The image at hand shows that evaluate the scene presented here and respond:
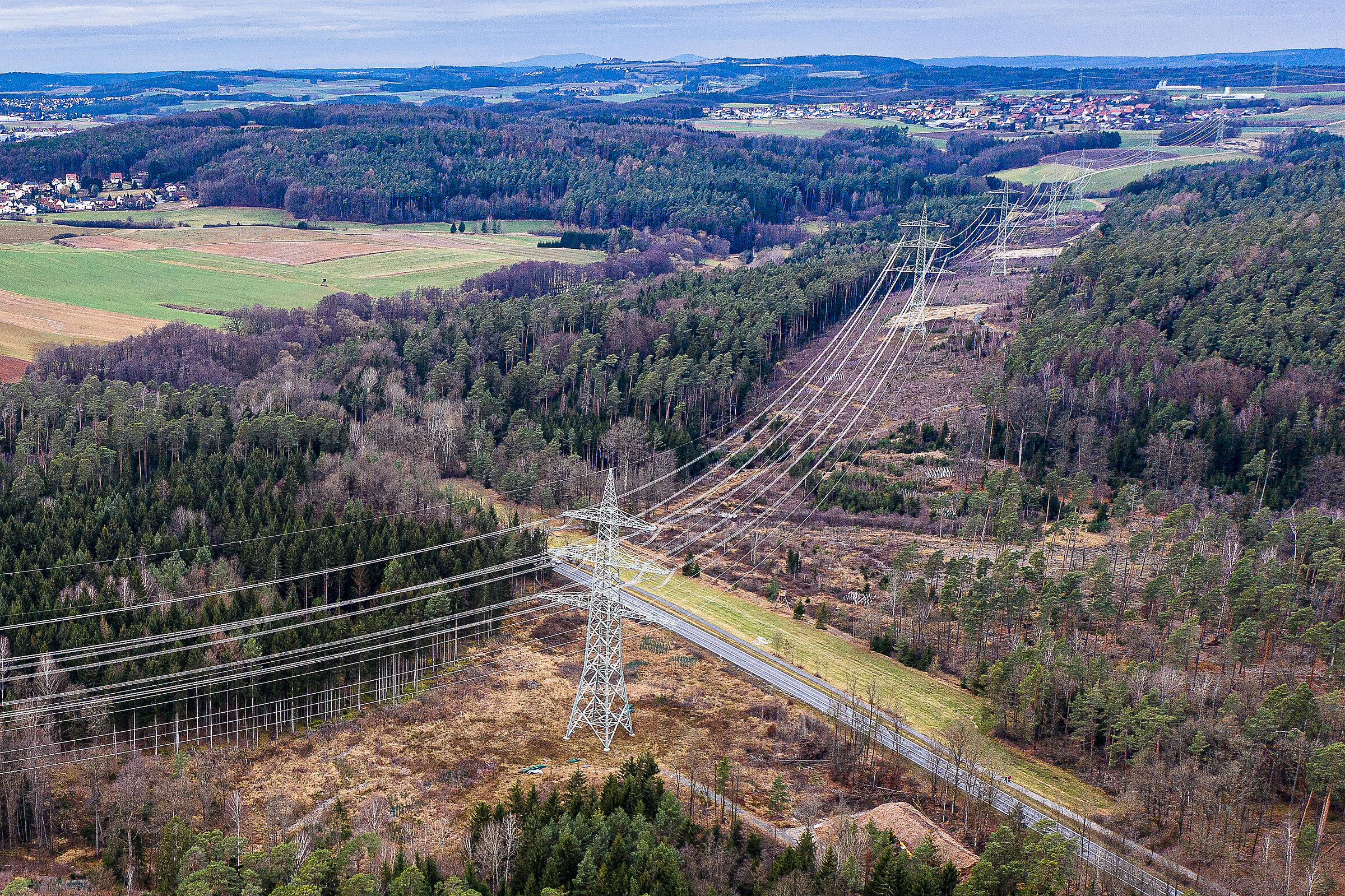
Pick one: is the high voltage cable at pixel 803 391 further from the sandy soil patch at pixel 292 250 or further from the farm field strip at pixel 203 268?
the sandy soil patch at pixel 292 250

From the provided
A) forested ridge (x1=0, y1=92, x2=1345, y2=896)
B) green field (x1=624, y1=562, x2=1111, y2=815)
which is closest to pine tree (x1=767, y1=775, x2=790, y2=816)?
forested ridge (x1=0, y1=92, x2=1345, y2=896)

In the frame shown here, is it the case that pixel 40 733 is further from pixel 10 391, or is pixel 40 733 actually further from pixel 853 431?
pixel 853 431

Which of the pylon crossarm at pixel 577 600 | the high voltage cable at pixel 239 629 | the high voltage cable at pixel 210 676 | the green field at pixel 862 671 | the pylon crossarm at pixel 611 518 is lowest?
the green field at pixel 862 671

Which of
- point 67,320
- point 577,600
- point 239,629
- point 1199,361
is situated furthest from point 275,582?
point 1199,361

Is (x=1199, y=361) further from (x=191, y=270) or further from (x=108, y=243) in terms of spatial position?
(x=108, y=243)

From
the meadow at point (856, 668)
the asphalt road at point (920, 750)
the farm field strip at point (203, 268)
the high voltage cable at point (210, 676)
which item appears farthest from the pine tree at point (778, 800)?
the farm field strip at point (203, 268)

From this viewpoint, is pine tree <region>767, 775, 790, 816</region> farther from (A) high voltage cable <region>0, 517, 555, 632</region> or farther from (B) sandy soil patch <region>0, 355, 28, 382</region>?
(B) sandy soil patch <region>0, 355, 28, 382</region>
